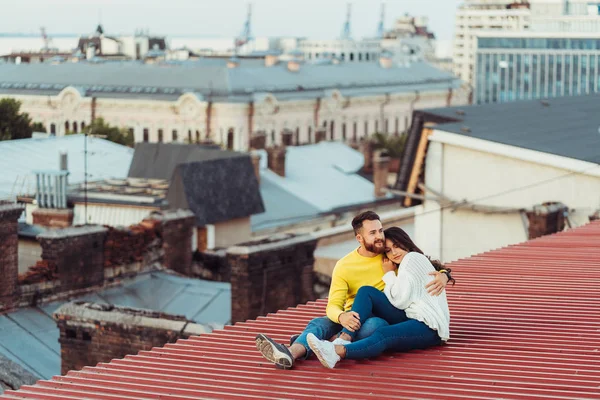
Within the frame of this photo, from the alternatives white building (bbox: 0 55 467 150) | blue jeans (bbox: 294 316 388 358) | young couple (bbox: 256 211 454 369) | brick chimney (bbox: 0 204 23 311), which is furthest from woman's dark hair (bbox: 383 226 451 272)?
white building (bbox: 0 55 467 150)

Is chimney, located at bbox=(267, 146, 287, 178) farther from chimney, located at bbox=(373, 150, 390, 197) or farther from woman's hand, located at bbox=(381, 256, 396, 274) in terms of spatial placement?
woman's hand, located at bbox=(381, 256, 396, 274)

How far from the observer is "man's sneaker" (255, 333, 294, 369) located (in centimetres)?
980

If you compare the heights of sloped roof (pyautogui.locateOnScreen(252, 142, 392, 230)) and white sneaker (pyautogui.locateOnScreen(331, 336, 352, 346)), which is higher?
white sneaker (pyautogui.locateOnScreen(331, 336, 352, 346))

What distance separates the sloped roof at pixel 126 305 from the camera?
17.6 metres

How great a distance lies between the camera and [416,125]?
27.5m

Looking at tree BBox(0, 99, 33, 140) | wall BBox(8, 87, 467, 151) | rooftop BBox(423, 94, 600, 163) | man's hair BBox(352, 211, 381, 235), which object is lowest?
wall BBox(8, 87, 467, 151)

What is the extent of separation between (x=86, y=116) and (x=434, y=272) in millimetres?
94120

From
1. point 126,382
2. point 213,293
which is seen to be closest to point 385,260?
point 126,382

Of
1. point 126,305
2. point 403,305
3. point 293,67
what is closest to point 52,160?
point 126,305

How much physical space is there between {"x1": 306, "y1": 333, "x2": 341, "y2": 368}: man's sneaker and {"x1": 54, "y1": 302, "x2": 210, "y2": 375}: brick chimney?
6.35 meters

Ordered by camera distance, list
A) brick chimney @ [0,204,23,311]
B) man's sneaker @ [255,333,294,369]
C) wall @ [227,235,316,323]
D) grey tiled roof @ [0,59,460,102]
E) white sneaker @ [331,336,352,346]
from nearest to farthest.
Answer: man's sneaker @ [255,333,294,369]
white sneaker @ [331,336,352,346]
brick chimney @ [0,204,23,311]
wall @ [227,235,316,323]
grey tiled roof @ [0,59,460,102]

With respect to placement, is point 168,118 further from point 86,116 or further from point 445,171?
point 445,171

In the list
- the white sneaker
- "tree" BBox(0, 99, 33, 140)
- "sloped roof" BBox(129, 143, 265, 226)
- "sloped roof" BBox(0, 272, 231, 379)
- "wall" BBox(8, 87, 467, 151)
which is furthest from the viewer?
"wall" BBox(8, 87, 467, 151)

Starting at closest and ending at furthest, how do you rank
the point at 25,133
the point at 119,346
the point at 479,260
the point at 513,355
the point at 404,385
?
the point at 404,385, the point at 513,355, the point at 479,260, the point at 119,346, the point at 25,133
